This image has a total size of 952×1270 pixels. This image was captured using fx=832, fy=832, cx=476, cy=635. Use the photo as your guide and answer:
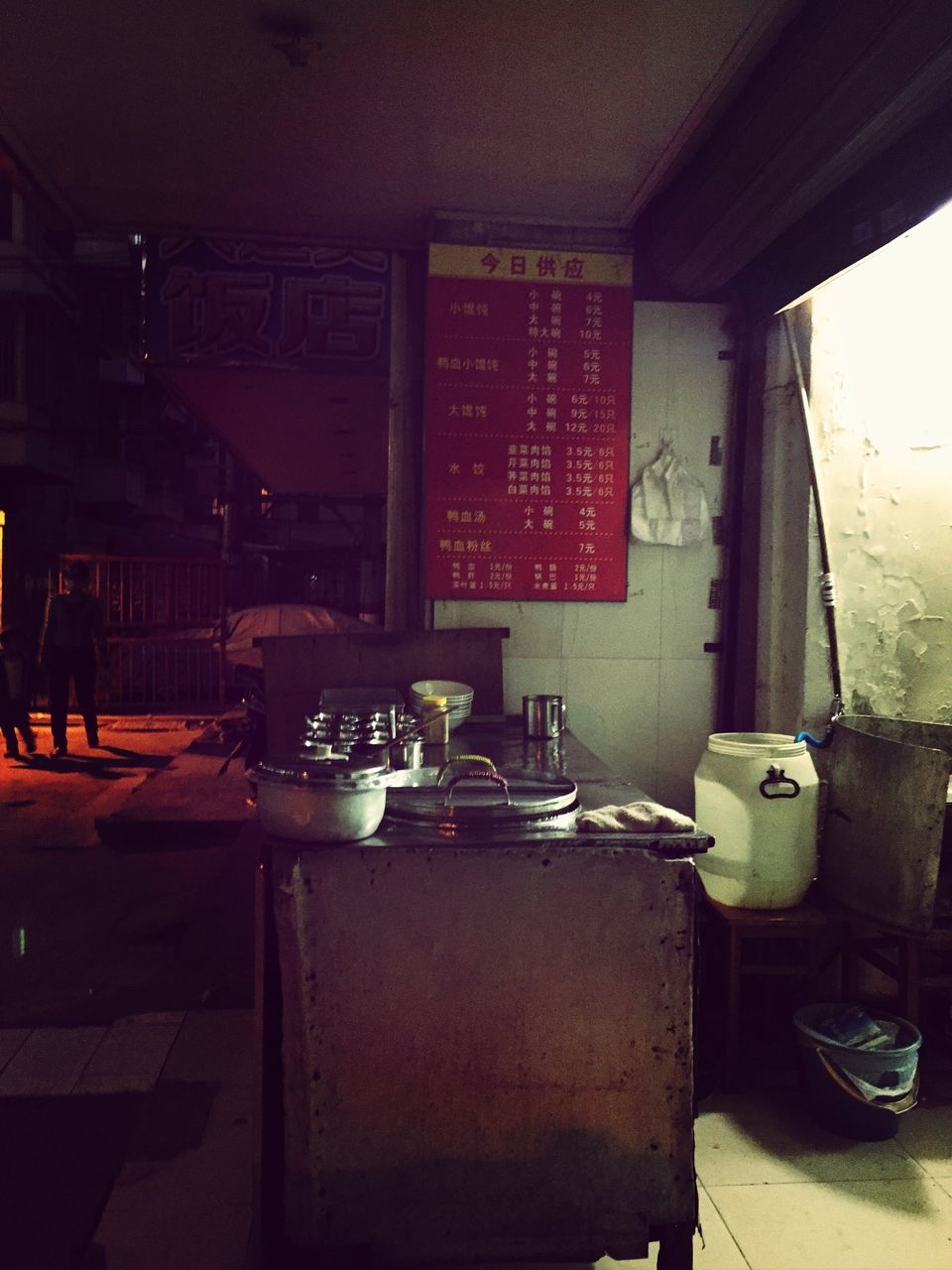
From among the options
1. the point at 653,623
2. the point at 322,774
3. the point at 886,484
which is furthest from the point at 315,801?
the point at 886,484

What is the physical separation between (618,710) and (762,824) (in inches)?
55.3

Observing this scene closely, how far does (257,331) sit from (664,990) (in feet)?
14.8

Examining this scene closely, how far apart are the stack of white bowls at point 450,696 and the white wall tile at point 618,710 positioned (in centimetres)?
76

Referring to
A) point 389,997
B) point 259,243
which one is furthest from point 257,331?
point 389,997

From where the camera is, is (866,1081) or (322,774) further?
(866,1081)

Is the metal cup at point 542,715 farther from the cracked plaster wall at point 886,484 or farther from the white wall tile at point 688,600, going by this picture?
the cracked plaster wall at point 886,484

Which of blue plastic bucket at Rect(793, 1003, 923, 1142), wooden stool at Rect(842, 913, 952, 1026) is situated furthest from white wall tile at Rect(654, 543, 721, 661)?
blue plastic bucket at Rect(793, 1003, 923, 1142)

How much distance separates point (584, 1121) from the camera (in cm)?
244

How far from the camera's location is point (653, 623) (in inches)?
→ 195

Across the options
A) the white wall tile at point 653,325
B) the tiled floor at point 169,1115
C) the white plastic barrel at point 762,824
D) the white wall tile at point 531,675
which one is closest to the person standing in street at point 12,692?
the tiled floor at point 169,1115

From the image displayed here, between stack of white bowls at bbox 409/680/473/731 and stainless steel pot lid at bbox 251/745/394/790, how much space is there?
5.55 feet

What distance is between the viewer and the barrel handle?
3.62 meters

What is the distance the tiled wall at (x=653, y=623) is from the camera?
489 cm

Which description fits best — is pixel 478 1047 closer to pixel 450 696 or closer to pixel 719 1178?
pixel 719 1178
